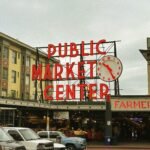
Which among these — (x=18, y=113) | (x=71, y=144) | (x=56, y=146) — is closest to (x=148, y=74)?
(x=18, y=113)

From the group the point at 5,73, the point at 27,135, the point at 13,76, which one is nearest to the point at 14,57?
the point at 13,76

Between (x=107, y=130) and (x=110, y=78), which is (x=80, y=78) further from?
(x=107, y=130)

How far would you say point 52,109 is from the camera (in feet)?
169

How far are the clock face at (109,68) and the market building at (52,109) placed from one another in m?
3.61

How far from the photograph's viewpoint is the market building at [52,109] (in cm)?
4669

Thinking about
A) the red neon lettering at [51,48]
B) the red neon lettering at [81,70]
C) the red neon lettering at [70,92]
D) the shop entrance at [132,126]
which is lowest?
the shop entrance at [132,126]

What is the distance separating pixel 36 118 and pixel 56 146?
Result: 94.3ft

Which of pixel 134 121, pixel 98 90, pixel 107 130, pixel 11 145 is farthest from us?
pixel 134 121

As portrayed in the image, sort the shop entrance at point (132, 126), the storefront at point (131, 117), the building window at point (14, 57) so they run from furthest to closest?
the building window at point (14, 57), the shop entrance at point (132, 126), the storefront at point (131, 117)

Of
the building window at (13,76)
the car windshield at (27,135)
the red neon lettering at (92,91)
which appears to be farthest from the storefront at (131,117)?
the car windshield at (27,135)

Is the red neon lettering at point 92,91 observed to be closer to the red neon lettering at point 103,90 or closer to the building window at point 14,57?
the red neon lettering at point 103,90

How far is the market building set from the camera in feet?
153

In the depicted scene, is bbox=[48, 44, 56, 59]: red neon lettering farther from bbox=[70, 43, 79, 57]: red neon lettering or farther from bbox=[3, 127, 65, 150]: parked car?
bbox=[3, 127, 65, 150]: parked car

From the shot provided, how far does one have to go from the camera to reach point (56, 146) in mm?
26031
